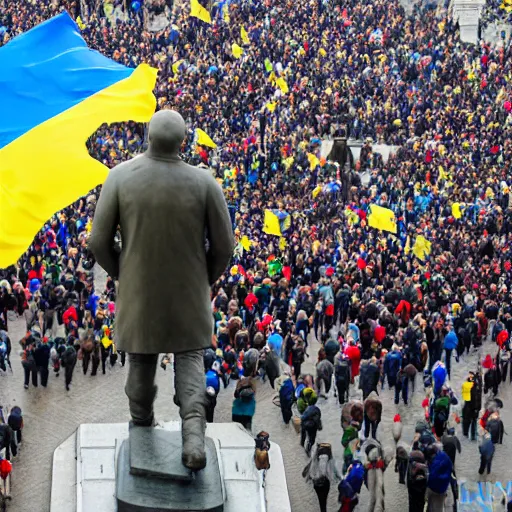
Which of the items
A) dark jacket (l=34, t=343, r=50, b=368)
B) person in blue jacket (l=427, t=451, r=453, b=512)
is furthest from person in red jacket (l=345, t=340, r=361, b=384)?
person in blue jacket (l=427, t=451, r=453, b=512)

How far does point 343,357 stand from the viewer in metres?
21.2

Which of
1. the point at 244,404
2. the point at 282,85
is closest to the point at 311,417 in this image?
the point at 244,404

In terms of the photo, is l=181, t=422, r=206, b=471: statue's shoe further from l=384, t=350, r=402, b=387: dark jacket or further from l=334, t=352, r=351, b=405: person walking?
l=384, t=350, r=402, b=387: dark jacket

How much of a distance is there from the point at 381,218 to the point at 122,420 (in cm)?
1048

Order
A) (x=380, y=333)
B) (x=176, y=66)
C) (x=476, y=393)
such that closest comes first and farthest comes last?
(x=476, y=393) → (x=380, y=333) → (x=176, y=66)

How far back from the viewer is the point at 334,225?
3189 cm

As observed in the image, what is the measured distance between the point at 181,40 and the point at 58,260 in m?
21.9

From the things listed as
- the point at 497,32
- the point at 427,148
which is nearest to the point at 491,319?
the point at 427,148

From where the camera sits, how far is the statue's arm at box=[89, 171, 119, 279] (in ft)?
33.7

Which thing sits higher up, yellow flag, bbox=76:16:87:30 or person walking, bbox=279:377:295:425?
yellow flag, bbox=76:16:87:30

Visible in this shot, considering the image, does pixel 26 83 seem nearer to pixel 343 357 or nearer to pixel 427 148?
pixel 343 357

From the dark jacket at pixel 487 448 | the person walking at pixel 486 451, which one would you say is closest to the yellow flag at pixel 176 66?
the person walking at pixel 486 451

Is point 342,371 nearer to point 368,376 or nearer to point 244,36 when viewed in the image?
point 368,376

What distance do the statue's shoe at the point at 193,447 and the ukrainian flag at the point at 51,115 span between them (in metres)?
5.60
